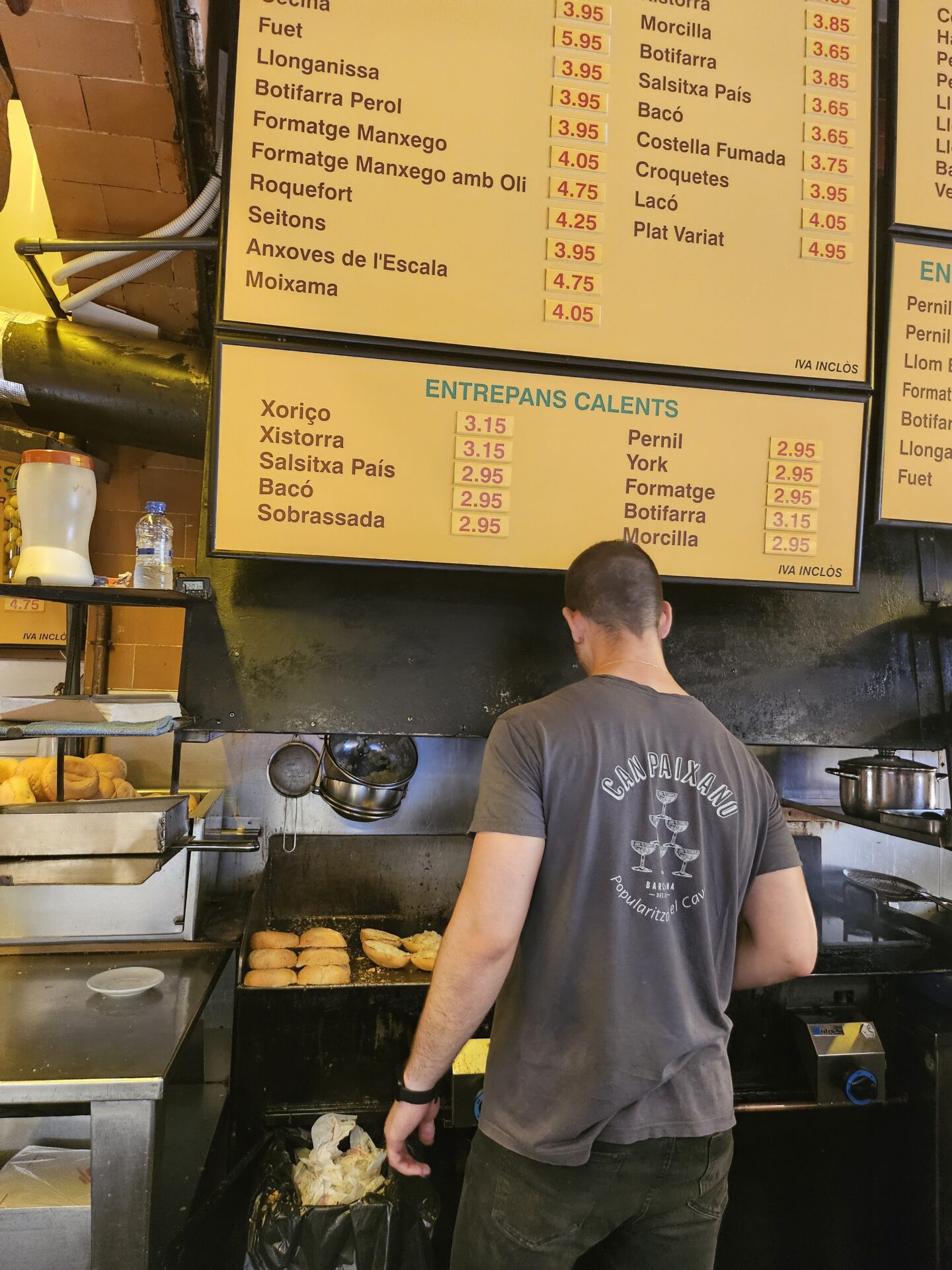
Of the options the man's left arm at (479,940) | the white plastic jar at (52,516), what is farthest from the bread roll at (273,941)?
the white plastic jar at (52,516)

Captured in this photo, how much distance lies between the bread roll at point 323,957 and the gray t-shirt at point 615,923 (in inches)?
37.0

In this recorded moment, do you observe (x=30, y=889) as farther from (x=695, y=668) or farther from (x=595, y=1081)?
(x=695, y=668)

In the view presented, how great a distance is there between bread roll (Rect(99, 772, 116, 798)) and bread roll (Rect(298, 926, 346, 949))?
745mm

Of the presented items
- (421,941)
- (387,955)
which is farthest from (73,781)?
(421,941)

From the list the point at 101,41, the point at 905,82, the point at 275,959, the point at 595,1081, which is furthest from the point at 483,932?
the point at 905,82

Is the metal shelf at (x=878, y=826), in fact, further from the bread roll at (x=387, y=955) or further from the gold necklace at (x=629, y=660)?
the bread roll at (x=387, y=955)

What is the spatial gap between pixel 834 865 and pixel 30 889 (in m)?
2.82

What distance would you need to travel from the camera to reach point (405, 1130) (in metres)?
1.44

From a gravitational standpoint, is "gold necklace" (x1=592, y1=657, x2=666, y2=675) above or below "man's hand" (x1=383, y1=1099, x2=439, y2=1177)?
above

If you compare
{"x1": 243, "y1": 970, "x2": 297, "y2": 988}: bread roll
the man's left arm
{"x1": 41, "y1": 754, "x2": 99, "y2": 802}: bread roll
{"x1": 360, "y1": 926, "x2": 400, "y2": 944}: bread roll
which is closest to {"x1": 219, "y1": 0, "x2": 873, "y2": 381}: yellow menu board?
the man's left arm

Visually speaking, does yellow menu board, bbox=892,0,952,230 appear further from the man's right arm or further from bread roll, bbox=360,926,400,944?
bread roll, bbox=360,926,400,944

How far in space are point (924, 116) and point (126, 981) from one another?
9.89 ft

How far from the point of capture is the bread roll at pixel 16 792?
2.01 m

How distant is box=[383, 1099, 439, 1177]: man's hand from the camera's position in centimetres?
144
